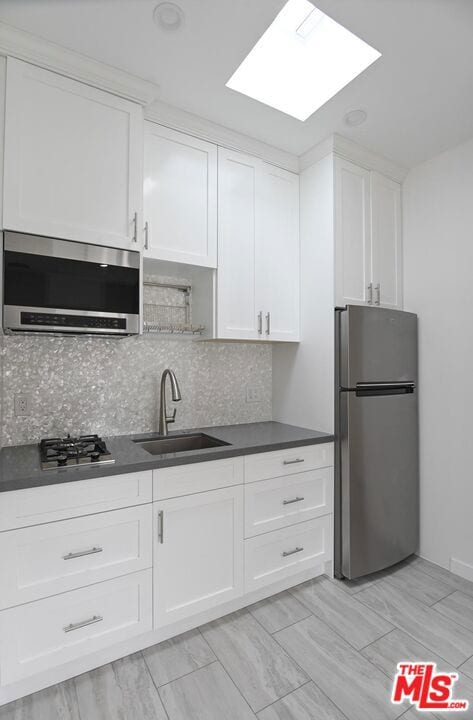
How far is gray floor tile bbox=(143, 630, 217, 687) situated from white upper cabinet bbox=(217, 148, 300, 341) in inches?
59.9

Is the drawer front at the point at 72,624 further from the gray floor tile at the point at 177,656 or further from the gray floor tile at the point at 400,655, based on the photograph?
the gray floor tile at the point at 400,655

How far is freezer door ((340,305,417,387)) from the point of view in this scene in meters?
2.17

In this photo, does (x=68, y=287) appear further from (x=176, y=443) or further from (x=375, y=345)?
(x=375, y=345)

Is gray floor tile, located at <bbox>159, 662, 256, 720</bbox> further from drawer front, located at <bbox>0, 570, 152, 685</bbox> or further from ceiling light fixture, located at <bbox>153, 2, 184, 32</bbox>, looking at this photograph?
ceiling light fixture, located at <bbox>153, 2, 184, 32</bbox>

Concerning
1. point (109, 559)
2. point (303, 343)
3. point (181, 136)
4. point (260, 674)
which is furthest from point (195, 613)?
point (181, 136)

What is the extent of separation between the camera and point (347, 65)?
180 centimetres

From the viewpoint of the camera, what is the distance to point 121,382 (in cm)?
219

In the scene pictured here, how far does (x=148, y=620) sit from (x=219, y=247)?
74.5 inches

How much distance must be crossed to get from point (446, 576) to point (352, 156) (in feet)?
8.63

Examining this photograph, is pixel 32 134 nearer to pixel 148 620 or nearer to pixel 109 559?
pixel 109 559

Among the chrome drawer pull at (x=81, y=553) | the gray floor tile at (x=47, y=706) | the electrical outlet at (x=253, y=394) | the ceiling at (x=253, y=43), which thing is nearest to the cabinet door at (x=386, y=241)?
the ceiling at (x=253, y=43)

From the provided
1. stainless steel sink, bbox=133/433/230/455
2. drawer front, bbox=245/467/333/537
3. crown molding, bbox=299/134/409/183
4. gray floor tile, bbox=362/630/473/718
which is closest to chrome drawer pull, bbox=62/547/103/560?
stainless steel sink, bbox=133/433/230/455

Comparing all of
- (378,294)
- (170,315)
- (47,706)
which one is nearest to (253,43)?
(170,315)

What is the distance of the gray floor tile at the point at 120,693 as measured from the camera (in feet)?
4.48
